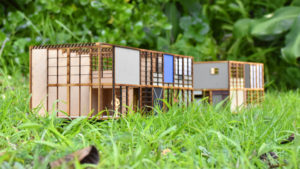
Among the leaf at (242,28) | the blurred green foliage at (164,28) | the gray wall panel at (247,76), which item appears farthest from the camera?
the leaf at (242,28)

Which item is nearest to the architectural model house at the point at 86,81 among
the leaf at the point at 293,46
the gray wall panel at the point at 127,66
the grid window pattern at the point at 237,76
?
the gray wall panel at the point at 127,66

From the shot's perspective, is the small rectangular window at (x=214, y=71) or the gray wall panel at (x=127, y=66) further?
the small rectangular window at (x=214, y=71)

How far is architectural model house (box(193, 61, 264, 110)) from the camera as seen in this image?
391 centimetres

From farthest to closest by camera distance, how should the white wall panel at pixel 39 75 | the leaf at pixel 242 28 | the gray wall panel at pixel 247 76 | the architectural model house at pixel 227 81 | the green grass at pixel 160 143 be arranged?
the leaf at pixel 242 28
the gray wall panel at pixel 247 76
the architectural model house at pixel 227 81
the white wall panel at pixel 39 75
the green grass at pixel 160 143

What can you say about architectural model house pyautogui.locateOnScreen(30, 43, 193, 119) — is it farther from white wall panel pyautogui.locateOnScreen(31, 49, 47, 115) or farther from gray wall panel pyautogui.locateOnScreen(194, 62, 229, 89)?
gray wall panel pyautogui.locateOnScreen(194, 62, 229, 89)

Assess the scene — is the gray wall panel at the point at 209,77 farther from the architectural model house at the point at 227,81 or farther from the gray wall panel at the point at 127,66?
the gray wall panel at the point at 127,66

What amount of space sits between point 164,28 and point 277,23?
1.48 meters

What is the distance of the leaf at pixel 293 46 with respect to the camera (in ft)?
15.2

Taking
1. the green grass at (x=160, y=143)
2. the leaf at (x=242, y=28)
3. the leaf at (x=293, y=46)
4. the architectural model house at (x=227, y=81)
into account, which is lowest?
the green grass at (x=160, y=143)

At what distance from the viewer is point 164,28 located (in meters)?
5.25

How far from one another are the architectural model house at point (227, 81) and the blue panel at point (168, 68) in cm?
95

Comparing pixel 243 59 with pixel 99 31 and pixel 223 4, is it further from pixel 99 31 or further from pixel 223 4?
pixel 99 31

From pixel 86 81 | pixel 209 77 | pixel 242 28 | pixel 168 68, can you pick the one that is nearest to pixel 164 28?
pixel 242 28

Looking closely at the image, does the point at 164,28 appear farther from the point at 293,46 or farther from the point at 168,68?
the point at 168,68
